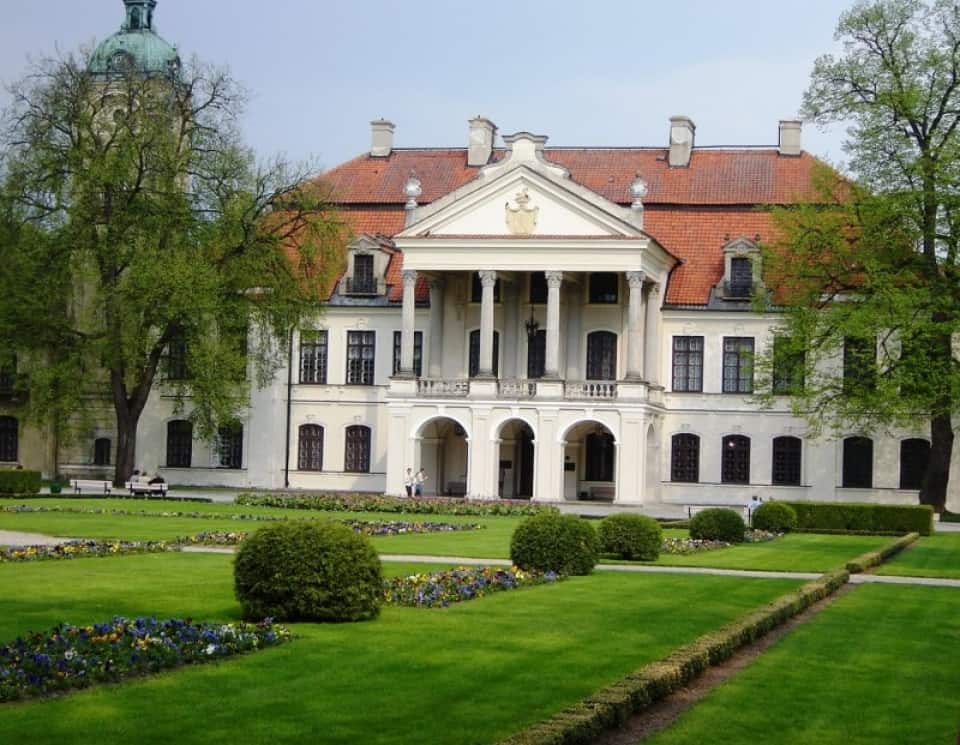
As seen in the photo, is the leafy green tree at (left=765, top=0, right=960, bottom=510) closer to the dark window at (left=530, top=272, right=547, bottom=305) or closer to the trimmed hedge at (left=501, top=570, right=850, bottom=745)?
the dark window at (left=530, top=272, right=547, bottom=305)

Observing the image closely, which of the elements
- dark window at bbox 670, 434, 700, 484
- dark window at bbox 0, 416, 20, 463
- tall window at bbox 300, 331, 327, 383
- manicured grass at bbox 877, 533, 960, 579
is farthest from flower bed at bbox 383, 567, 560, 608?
dark window at bbox 0, 416, 20, 463

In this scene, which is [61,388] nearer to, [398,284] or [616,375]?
[398,284]

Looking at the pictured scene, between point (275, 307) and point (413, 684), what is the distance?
40.9 meters

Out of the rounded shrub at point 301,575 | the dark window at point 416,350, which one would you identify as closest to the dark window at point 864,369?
the dark window at point 416,350

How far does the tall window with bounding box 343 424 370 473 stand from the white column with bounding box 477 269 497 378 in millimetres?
6828

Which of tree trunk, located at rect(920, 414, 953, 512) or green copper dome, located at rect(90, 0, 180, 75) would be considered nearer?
tree trunk, located at rect(920, 414, 953, 512)

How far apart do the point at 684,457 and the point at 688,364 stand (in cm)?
340

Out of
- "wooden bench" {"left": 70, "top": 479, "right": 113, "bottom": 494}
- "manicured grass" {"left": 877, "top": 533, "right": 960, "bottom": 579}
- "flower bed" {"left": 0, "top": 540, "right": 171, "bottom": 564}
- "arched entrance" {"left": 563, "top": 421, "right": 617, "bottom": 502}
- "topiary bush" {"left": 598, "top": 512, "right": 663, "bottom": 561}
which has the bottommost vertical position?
"manicured grass" {"left": 877, "top": 533, "right": 960, "bottom": 579}

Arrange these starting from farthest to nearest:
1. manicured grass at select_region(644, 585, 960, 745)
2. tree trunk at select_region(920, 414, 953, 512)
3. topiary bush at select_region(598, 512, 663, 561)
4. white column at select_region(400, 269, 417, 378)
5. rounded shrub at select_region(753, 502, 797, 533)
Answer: white column at select_region(400, 269, 417, 378), tree trunk at select_region(920, 414, 953, 512), rounded shrub at select_region(753, 502, 797, 533), topiary bush at select_region(598, 512, 663, 561), manicured grass at select_region(644, 585, 960, 745)

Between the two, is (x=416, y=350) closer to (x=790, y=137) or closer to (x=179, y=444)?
(x=179, y=444)

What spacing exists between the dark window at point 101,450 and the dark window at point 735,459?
23416mm

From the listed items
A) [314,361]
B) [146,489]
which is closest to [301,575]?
[146,489]

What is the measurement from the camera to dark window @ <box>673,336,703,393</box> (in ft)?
192

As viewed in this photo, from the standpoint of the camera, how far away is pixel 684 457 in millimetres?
58219
